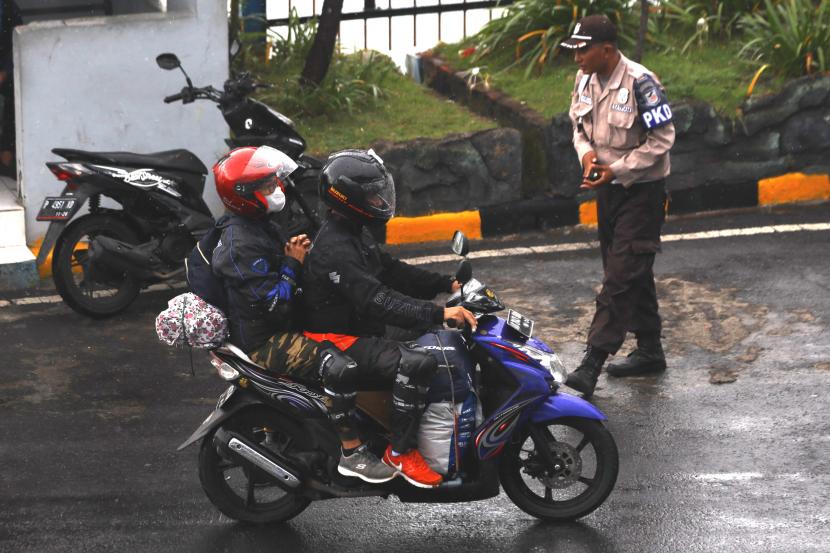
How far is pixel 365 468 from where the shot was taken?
17.4ft

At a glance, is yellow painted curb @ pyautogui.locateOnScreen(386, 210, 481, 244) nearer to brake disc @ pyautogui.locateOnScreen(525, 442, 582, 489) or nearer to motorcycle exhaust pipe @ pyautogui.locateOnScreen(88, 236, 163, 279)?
motorcycle exhaust pipe @ pyautogui.locateOnScreen(88, 236, 163, 279)

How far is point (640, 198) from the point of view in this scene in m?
7.02

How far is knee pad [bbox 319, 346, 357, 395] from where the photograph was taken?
5.12m

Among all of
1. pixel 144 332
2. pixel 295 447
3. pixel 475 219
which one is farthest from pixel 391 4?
pixel 295 447

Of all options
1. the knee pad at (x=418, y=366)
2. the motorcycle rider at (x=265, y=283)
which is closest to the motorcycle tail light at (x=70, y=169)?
the motorcycle rider at (x=265, y=283)

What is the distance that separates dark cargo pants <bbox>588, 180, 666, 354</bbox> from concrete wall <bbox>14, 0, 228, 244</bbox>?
11.3ft

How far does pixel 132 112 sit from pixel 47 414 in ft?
10.3

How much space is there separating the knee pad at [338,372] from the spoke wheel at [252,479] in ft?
1.24

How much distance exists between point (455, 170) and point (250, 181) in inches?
181

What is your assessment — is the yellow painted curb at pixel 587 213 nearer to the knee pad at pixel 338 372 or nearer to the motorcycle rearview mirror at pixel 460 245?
the motorcycle rearview mirror at pixel 460 245

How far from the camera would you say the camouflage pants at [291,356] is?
5.25m

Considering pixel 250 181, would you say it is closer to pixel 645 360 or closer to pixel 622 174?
pixel 622 174

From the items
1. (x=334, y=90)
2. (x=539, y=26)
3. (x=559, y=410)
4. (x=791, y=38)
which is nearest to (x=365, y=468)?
(x=559, y=410)

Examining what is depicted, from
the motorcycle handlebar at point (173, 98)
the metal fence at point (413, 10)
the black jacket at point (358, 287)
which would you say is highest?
the metal fence at point (413, 10)
